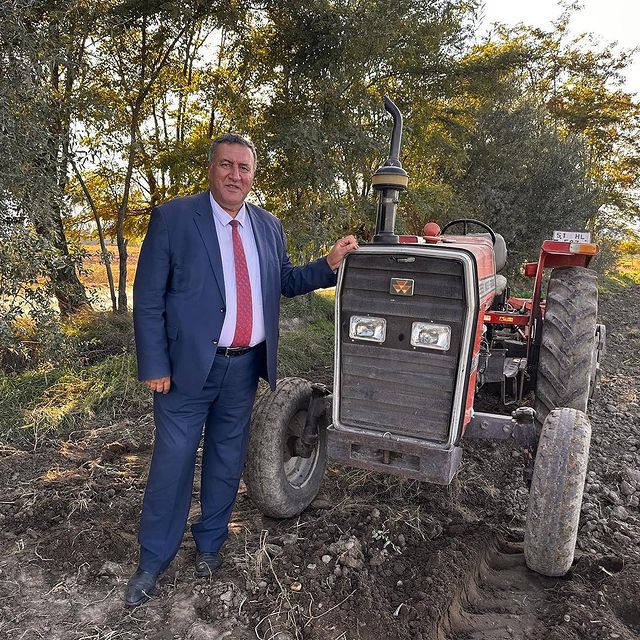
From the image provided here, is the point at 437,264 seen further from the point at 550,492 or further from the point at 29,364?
the point at 29,364

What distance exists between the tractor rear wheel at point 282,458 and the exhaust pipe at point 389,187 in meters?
1.04

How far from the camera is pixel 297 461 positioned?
3.44 m

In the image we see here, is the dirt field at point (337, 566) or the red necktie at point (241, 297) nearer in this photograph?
the dirt field at point (337, 566)

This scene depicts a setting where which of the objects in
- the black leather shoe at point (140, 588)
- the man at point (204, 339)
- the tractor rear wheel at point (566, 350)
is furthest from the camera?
the tractor rear wheel at point (566, 350)

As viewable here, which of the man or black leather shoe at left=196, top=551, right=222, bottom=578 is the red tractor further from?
black leather shoe at left=196, top=551, right=222, bottom=578

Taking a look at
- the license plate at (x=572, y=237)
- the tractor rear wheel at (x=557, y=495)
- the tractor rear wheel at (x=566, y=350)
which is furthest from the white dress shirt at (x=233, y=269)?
the license plate at (x=572, y=237)

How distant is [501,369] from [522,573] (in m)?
1.59

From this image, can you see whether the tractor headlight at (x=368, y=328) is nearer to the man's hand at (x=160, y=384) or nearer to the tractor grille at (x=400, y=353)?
the tractor grille at (x=400, y=353)

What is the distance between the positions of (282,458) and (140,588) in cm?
95

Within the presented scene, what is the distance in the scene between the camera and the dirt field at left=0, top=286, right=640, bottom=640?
7.91 ft

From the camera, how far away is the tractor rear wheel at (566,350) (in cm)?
333

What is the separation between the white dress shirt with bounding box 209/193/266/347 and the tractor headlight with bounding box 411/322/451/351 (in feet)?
2.38

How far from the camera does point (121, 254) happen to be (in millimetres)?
7863

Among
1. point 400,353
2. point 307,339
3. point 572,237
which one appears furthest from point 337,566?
point 307,339
